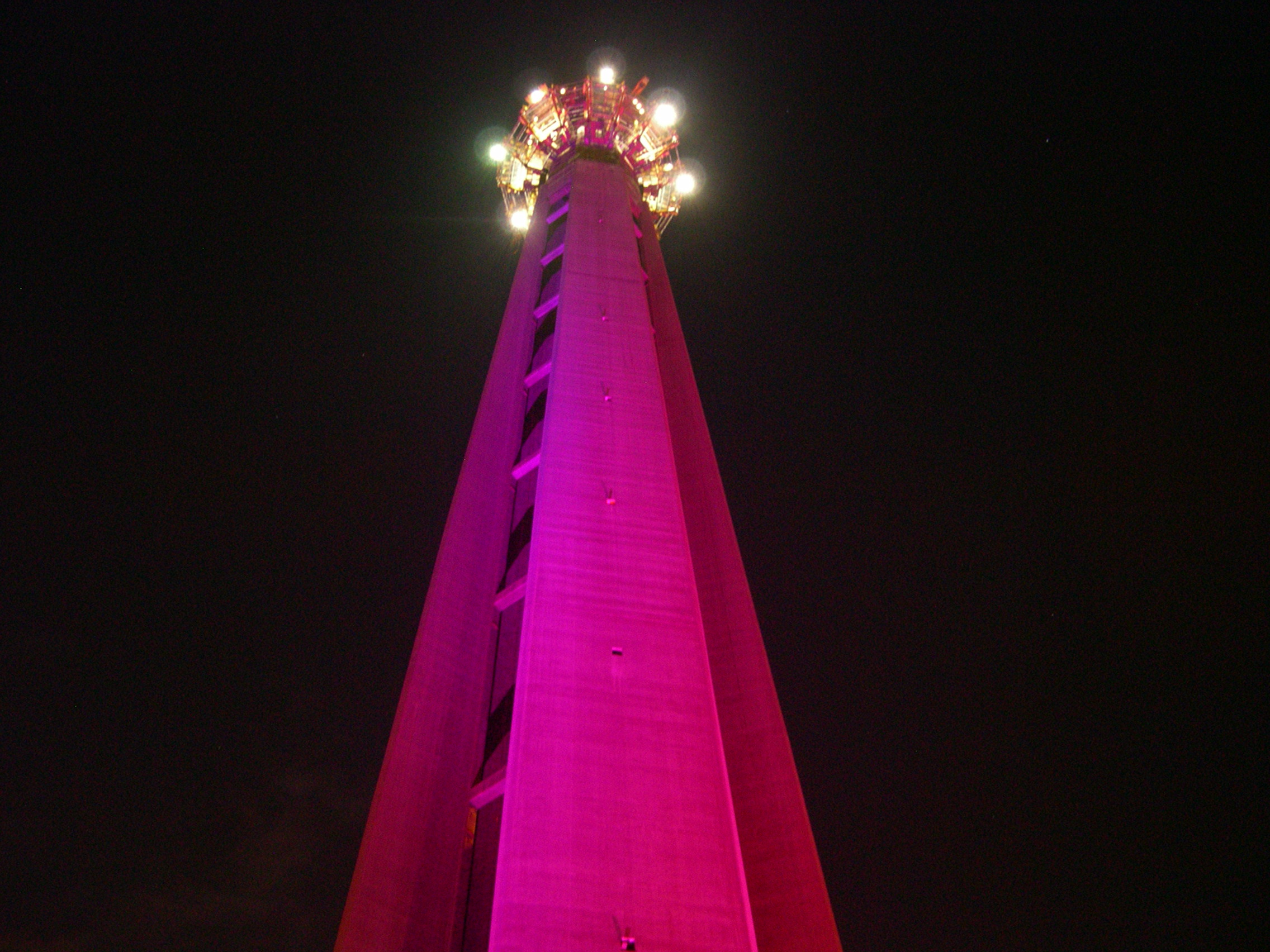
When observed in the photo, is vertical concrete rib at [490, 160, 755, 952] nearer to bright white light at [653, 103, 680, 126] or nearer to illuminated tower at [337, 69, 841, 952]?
illuminated tower at [337, 69, 841, 952]

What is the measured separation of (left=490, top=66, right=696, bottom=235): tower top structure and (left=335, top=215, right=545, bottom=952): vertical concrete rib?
1871 centimetres

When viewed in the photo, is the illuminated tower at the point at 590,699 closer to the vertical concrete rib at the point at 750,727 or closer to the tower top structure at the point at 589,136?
the vertical concrete rib at the point at 750,727

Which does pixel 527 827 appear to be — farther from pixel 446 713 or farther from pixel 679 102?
pixel 679 102

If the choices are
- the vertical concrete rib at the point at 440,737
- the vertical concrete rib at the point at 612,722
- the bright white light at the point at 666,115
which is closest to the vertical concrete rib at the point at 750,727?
the vertical concrete rib at the point at 612,722

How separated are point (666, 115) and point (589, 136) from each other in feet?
13.8

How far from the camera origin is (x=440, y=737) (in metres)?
17.3

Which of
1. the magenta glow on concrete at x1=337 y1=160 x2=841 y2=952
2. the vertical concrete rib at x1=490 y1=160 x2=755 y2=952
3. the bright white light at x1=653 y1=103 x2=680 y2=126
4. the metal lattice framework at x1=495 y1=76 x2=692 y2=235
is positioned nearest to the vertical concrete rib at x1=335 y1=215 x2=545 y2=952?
the magenta glow on concrete at x1=337 y1=160 x2=841 y2=952

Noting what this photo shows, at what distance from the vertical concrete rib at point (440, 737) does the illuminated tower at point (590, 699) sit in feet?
0.14

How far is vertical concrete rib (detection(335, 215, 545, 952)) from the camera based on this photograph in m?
14.8

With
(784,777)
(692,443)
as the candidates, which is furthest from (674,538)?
(692,443)

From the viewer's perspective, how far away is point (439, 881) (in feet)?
51.7

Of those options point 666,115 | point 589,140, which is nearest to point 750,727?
point 589,140

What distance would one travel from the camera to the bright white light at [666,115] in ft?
131

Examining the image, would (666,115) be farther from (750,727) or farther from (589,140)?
(750,727)
